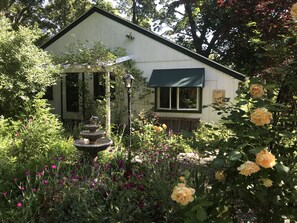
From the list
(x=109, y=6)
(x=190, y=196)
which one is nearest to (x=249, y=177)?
(x=190, y=196)

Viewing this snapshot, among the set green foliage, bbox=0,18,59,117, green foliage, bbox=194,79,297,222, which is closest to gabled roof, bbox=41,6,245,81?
green foliage, bbox=0,18,59,117

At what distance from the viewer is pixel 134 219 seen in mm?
2863

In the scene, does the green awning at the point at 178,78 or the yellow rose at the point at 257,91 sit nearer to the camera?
the yellow rose at the point at 257,91

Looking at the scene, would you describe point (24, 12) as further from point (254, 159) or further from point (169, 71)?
point (254, 159)

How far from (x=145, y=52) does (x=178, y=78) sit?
6.56 feet

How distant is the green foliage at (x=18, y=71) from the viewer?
761 centimetres

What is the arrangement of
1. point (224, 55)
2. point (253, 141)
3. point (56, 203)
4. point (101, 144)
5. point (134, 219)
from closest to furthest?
1. point (253, 141)
2. point (134, 219)
3. point (56, 203)
4. point (101, 144)
5. point (224, 55)

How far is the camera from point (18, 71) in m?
7.71

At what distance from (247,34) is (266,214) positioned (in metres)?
12.4

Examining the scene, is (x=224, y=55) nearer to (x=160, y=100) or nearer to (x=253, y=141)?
(x=160, y=100)

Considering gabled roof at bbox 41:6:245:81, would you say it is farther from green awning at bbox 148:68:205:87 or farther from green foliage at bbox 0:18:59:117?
green foliage at bbox 0:18:59:117

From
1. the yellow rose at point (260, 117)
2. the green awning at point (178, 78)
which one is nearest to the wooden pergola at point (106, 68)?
the green awning at point (178, 78)

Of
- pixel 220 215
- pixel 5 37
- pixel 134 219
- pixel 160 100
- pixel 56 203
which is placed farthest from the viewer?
pixel 160 100

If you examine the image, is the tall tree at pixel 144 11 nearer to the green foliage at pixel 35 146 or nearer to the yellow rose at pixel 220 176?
the green foliage at pixel 35 146
